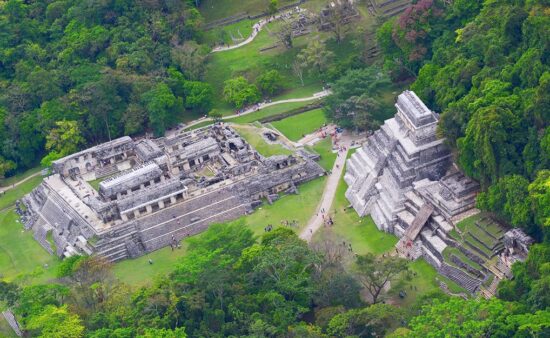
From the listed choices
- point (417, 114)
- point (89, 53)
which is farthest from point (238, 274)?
point (89, 53)

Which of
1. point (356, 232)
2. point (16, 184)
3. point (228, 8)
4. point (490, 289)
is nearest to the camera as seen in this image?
point (490, 289)

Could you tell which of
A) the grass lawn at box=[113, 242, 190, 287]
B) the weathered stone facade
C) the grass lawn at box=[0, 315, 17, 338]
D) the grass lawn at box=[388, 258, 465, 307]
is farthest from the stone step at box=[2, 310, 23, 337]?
the weathered stone facade

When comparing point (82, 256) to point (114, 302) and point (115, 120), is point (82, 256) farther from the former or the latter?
point (115, 120)

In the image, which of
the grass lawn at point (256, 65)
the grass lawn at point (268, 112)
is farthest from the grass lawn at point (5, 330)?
the grass lawn at point (256, 65)

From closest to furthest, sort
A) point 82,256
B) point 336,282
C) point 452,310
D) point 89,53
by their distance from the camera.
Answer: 1. point 452,310
2. point 336,282
3. point 82,256
4. point 89,53

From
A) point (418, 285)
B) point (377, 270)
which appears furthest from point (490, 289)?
point (377, 270)

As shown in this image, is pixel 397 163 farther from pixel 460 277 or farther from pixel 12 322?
pixel 12 322
